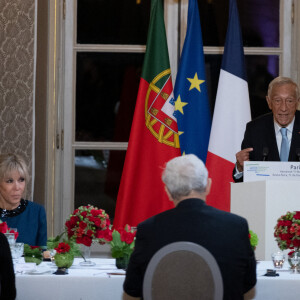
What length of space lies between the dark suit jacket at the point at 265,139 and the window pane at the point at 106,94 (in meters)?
1.70

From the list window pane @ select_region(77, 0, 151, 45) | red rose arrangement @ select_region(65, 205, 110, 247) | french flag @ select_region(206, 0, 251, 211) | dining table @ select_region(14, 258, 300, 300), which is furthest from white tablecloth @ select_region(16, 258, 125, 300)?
window pane @ select_region(77, 0, 151, 45)

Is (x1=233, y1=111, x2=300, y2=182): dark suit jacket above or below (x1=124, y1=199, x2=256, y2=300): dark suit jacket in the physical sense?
above

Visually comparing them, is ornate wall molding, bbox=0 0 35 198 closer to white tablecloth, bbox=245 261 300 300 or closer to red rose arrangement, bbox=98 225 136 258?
red rose arrangement, bbox=98 225 136 258

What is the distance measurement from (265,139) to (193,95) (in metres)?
1.22

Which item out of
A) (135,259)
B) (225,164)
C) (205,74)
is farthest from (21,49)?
(135,259)

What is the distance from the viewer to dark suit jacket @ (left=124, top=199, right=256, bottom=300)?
252 centimetres

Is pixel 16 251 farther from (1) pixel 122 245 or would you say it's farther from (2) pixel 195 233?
(2) pixel 195 233

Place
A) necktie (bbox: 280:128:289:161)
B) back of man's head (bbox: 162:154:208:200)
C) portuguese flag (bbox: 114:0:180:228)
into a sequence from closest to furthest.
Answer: back of man's head (bbox: 162:154:208:200) → necktie (bbox: 280:128:289:161) → portuguese flag (bbox: 114:0:180:228)

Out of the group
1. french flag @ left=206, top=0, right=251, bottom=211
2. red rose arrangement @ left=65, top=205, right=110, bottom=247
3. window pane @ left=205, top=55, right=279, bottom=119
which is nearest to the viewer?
red rose arrangement @ left=65, top=205, right=110, bottom=247

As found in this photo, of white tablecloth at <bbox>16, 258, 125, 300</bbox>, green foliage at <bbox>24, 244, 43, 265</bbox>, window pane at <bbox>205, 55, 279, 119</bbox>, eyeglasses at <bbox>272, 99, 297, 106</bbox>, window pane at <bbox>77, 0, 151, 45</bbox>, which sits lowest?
white tablecloth at <bbox>16, 258, 125, 300</bbox>

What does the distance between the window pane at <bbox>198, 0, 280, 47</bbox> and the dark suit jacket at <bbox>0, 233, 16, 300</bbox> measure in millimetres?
3999

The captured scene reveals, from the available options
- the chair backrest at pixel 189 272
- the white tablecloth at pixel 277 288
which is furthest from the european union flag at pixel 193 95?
the chair backrest at pixel 189 272

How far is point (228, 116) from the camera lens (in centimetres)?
579

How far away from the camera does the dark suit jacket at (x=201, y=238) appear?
2.52 meters
